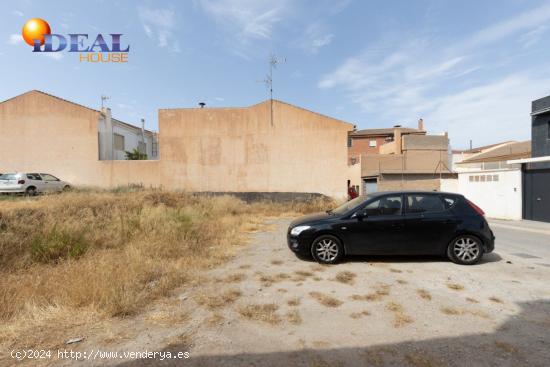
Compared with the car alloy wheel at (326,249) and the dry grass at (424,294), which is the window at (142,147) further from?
A: the dry grass at (424,294)

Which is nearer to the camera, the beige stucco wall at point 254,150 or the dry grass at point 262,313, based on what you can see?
the dry grass at point 262,313

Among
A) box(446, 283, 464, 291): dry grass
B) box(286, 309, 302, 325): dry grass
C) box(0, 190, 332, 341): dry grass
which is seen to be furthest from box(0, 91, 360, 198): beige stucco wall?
box(286, 309, 302, 325): dry grass

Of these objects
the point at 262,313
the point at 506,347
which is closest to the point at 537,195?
the point at 506,347

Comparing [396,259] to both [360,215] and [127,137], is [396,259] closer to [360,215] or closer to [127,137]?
[360,215]

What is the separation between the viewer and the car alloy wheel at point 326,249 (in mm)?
5926

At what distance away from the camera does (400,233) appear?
5.85 m

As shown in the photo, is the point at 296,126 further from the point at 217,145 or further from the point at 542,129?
the point at 542,129

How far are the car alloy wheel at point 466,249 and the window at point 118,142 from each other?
87.0 ft

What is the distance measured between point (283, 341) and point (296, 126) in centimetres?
1946

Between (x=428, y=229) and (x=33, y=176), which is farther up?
(x=33, y=176)

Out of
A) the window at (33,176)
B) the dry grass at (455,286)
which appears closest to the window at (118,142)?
the window at (33,176)

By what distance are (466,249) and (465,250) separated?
0.03 metres

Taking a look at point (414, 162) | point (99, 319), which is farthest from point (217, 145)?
point (99, 319)

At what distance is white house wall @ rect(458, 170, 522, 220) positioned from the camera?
14039 millimetres
